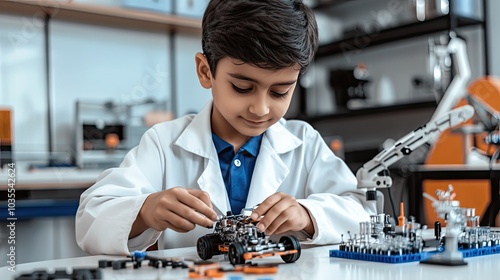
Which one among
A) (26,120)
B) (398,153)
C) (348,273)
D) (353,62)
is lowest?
(348,273)

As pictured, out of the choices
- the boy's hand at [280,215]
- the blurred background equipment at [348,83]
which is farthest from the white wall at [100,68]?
the boy's hand at [280,215]

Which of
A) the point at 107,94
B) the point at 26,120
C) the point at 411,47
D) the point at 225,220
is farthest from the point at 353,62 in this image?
the point at 225,220

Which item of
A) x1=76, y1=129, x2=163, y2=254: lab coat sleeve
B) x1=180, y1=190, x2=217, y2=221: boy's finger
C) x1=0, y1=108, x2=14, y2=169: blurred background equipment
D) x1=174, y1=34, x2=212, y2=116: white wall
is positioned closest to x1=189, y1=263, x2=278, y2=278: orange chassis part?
x1=180, y1=190, x2=217, y2=221: boy's finger

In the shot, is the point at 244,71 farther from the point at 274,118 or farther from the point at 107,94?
the point at 107,94

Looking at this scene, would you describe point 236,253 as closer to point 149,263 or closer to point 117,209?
point 149,263

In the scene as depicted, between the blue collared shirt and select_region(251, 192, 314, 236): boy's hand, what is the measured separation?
0.23 m

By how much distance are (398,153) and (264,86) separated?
0.25 metres

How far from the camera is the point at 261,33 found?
0.94 m

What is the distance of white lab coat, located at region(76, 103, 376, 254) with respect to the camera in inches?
35.4

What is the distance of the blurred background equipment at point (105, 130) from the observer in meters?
2.95

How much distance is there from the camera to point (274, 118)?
100 cm

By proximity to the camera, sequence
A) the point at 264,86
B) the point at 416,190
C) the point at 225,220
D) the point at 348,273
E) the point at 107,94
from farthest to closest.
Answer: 1. the point at 107,94
2. the point at 416,190
3. the point at 264,86
4. the point at 225,220
5. the point at 348,273

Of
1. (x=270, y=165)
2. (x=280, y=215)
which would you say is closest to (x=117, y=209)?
(x=280, y=215)

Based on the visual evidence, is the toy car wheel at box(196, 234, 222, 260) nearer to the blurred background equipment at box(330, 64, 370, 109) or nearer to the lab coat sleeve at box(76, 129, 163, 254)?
the lab coat sleeve at box(76, 129, 163, 254)
